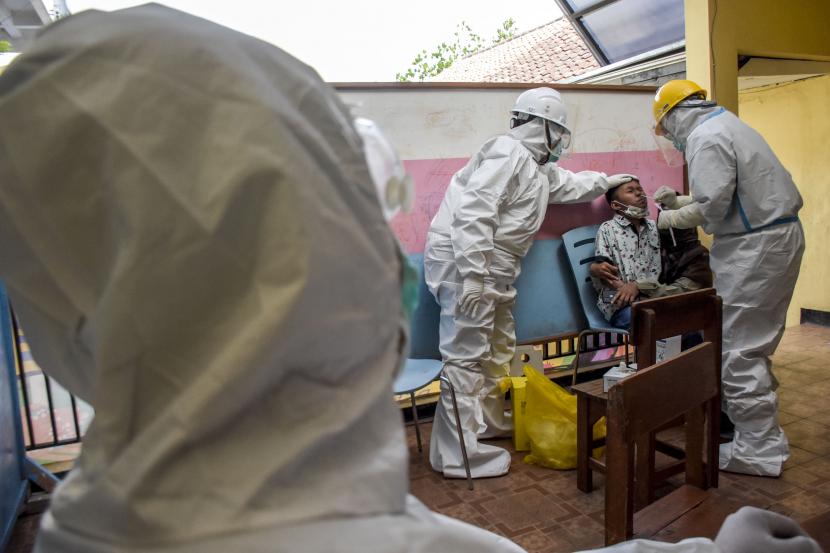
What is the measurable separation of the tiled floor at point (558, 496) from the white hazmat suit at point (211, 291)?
6.80 ft

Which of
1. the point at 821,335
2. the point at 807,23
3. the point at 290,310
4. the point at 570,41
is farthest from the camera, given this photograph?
the point at 570,41

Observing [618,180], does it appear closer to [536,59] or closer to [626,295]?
[626,295]

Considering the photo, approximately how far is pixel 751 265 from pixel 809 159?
3.94 meters

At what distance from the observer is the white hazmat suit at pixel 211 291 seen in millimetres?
497

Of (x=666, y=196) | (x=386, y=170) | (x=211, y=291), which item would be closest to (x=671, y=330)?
(x=666, y=196)

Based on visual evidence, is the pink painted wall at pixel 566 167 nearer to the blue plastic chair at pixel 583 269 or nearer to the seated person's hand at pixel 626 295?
the blue plastic chair at pixel 583 269

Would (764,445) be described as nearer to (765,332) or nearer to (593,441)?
(765,332)

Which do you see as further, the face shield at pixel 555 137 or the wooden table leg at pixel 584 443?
the face shield at pixel 555 137

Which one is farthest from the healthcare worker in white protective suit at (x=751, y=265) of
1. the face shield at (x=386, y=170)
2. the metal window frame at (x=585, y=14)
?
the metal window frame at (x=585, y=14)

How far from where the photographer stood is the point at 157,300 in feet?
1.69

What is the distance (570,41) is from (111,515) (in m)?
11.9

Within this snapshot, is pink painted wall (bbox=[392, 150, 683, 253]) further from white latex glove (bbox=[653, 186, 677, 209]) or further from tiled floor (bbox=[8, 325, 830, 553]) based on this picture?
tiled floor (bbox=[8, 325, 830, 553])

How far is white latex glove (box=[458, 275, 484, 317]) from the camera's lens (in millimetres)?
2896

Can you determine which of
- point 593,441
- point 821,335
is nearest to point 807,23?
point 821,335
